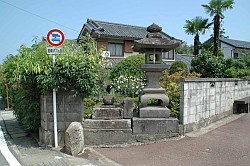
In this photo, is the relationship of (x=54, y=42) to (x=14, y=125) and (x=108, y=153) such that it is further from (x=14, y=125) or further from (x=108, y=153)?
(x=14, y=125)

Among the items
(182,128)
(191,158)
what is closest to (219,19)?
(182,128)

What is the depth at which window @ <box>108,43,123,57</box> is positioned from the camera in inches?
823

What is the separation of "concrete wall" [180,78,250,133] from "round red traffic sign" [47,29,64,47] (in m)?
3.73

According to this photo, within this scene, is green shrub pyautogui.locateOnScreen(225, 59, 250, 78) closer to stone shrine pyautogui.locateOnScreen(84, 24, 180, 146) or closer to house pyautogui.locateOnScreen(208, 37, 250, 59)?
stone shrine pyautogui.locateOnScreen(84, 24, 180, 146)

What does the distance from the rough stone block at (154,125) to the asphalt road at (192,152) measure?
1.19ft

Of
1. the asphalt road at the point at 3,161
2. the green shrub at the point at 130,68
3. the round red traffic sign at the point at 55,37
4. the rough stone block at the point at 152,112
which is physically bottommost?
the asphalt road at the point at 3,161

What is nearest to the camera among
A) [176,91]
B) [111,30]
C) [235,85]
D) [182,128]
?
[182,128]

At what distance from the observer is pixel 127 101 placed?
19.2ft

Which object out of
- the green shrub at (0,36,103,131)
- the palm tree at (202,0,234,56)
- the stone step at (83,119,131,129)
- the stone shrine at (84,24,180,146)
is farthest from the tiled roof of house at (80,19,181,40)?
the stone step at (83,119,131,129)

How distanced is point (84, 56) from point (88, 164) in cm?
283

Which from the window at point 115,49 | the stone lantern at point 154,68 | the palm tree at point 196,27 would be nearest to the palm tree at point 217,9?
the palm tree at point 196,27

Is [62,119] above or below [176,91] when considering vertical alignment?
below

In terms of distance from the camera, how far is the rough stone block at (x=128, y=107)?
586cm

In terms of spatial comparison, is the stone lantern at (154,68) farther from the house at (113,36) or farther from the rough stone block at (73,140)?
the house at (113,36)
